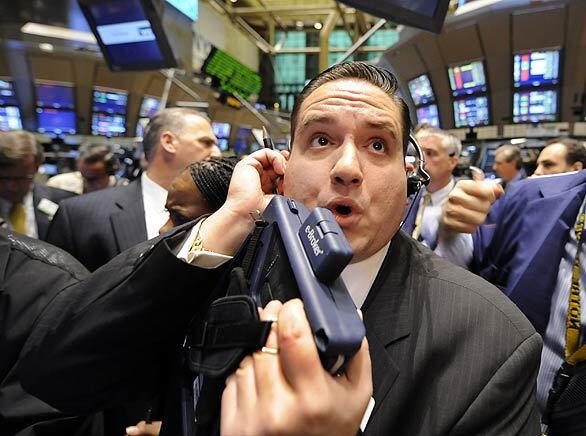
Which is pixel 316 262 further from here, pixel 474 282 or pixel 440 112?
pixel 440 112

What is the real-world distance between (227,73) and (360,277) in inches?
333

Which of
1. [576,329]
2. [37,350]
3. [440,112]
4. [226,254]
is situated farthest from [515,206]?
[440,112]

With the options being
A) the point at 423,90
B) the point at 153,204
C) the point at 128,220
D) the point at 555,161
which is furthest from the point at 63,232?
the point at 555,161

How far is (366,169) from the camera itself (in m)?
0.94

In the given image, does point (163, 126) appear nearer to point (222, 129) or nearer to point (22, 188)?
point (22, 188)

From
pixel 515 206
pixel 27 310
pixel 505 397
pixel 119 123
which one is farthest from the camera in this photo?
pixel 119 123

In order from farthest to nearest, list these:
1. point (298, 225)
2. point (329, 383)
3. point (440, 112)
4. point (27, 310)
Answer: point (440, 112) → point (27, 310) → point (298, 225) → point (329, 383)

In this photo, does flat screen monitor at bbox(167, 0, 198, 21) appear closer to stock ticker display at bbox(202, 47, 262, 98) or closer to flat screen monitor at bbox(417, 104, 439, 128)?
flat screen monitor at bbox(417, 104, 439, 128)

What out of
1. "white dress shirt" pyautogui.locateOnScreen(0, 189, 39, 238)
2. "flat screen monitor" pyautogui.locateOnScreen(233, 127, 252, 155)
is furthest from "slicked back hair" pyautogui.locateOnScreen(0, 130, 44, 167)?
"flat screen monitor" pyautogui.locateOnScreen(233, 127, 252, 155)

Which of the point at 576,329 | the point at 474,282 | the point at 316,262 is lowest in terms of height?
the point at 576,329

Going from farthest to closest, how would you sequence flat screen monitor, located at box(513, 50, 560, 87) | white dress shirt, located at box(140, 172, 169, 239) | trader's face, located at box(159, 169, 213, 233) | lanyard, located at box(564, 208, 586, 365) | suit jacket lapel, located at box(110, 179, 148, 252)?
flat screen monitor, located at box(513, 50, 560, 87)
white dress shirt, located at box(140, 172, 169, 239)
suit jacket lapel, located at box(110, 179, 148, 252)
trader's face, located at box(159, 169, 213, 233)
lanyard, located at box(564, 208, 586, 365)

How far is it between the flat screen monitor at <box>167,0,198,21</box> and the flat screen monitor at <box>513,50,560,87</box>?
328 centimetres

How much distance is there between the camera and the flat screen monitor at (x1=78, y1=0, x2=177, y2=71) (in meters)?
3.73

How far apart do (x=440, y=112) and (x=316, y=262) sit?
4383 millimetres
